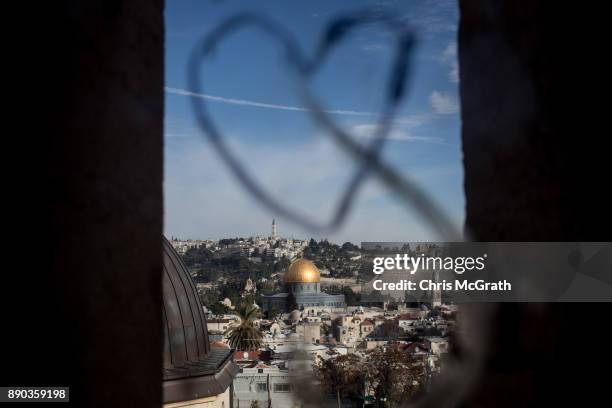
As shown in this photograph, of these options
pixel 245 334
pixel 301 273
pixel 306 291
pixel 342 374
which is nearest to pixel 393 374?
pixel 342 374

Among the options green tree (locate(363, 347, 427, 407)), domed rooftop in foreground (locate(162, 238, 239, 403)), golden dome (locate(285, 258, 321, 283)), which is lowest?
green tree (locate(363, 347, 427, 407))

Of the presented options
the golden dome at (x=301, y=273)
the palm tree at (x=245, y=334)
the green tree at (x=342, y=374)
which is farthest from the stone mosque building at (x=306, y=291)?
the green tree at (x=342, y=374)

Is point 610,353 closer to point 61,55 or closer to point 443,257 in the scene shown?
point 443,257

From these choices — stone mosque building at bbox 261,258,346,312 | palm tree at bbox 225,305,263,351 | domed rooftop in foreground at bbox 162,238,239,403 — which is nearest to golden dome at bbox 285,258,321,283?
stone mosque building at bbox 261,258,346,312

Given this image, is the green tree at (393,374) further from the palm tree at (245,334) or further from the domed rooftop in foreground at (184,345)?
the domed rooftop in foreground at (184,345)

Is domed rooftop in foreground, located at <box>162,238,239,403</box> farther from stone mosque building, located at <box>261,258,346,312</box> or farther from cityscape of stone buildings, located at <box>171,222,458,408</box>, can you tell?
stone mosque building, located at <box>261,258,346,312</box>

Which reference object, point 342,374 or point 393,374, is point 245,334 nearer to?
point 342,374
